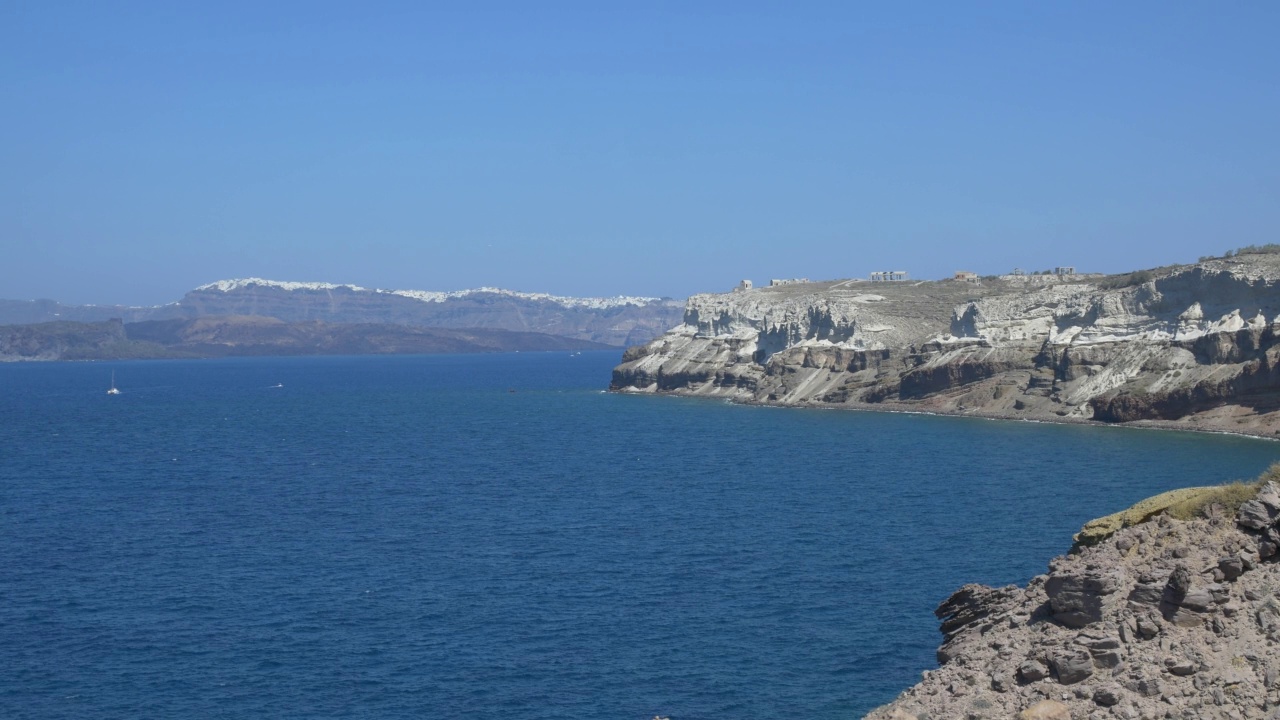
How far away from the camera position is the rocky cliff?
266ft

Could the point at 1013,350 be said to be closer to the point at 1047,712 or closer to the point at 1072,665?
the point at 1072,665

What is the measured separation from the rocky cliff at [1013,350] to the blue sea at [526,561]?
669 centimetres

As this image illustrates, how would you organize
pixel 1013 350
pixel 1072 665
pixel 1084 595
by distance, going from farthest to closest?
pixel 1013 350
pixel 1084 595
pixel 1072 665

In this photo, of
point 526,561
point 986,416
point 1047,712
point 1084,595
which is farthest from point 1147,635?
point 986,416

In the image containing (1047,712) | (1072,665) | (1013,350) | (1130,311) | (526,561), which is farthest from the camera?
(1013,350)

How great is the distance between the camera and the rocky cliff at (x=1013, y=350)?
81.1 m

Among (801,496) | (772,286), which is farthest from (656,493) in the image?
(772,286)

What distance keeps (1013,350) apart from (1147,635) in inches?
3275

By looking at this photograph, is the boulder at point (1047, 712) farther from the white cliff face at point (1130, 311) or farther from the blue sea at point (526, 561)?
the white cliff face at point (1130, 311)

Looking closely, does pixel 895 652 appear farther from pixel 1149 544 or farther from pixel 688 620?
pixel 1149 544

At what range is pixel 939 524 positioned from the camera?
143 ft

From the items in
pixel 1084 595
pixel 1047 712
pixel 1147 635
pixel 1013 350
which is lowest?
pixel 1047 712

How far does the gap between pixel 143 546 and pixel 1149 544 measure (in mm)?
33049

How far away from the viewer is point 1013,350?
9844cm
